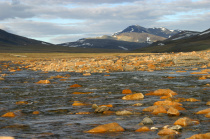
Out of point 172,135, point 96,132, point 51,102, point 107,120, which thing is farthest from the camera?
point 51,102

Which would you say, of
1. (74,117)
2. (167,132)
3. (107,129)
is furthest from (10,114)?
(167,132)

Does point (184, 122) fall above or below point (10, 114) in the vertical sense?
above

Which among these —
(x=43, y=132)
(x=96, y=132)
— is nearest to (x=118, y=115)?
(x=96, y=132)

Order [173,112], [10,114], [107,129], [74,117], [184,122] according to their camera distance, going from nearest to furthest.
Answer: [107,129] → [184,122] → [173,112] → [74,117] → [10,114]

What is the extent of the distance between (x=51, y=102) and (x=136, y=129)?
6.78m

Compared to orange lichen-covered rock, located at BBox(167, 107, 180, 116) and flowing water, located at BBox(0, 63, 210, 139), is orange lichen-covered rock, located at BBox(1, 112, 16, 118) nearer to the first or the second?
flowing water, located at BBox(0, 63, 210, 139)

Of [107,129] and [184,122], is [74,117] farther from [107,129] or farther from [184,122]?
[184,122]

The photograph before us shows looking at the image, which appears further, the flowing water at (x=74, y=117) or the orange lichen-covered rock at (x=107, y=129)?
the orange lichen-covered rock at (x=107, y=129)

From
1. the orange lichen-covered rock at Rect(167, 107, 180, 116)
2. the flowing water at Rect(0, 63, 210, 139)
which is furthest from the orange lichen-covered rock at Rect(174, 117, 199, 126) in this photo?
the orange lichen-covered rock at Rect(167, 107, 180, 116)

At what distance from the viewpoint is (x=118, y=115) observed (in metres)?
11.8

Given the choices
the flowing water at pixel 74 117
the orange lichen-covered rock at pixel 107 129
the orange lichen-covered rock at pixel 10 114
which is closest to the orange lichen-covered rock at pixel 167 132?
the flowing water at pixel 74 117

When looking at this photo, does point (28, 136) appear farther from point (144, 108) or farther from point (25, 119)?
point (144, 108)

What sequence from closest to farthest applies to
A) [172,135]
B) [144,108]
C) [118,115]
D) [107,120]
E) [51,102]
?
[172,135], [107,120], [118,115], [144,108], [51,102]

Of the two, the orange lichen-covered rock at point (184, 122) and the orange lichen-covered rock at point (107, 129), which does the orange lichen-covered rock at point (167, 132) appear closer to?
the orange lichen-covered rock at point (184, 122)
